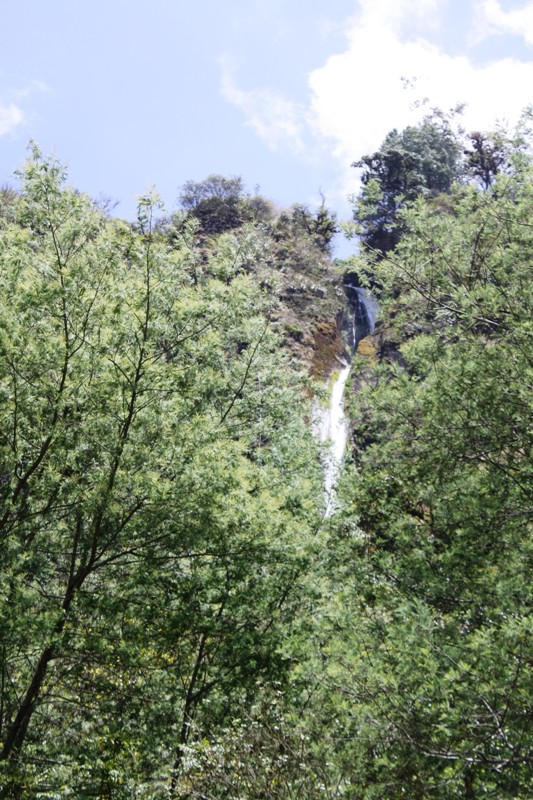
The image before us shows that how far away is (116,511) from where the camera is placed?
7258 mm

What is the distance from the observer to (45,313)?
740 cm

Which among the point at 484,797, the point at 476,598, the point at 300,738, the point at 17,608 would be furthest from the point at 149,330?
the point at 484,797

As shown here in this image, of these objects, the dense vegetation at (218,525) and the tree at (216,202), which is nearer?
the dense vegetation at (218,525)

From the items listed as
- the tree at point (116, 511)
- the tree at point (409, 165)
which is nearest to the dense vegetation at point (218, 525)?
the tree at point (116, 511)

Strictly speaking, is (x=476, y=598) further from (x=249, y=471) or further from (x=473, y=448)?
(x=249, y=471)

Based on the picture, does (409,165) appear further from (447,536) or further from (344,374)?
(447,536)

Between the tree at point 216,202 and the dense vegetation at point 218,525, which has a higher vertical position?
the tree at point 216,202

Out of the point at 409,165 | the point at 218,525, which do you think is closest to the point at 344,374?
the point at 409,165

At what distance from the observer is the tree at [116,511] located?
707 centimetres

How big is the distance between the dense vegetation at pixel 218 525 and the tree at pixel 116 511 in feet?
0.13

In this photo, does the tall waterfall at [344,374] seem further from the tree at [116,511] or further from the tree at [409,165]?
the tree at [116,511]

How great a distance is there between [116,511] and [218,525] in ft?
4.28

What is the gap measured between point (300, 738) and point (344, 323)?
1674 inches

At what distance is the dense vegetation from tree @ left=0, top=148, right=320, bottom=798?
38 millimetres
